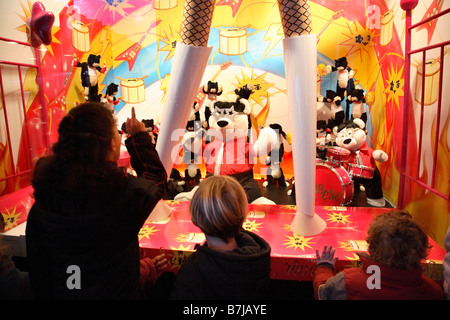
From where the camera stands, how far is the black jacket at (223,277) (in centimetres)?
68

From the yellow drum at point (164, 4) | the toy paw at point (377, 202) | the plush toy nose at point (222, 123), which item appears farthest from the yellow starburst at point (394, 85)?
the yellow drum at point (164, 4)

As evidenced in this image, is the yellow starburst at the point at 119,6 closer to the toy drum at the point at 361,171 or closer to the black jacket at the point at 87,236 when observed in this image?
the toy drum at the point at 361,171

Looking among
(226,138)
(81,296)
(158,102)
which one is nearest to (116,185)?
(81,296)

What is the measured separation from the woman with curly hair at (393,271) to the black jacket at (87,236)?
0.49 meters

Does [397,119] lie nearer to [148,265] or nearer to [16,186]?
[148,265]

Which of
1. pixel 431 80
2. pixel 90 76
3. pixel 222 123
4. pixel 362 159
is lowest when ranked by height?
pixel 362 159

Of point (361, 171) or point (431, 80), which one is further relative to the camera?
point (361, 171)

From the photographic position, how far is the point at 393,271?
2.39 ft

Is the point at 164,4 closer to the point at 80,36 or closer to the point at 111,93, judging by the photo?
the point at 80,36

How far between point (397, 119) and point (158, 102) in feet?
5.35

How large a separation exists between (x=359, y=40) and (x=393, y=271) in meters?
1.89

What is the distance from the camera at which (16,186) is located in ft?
5.41

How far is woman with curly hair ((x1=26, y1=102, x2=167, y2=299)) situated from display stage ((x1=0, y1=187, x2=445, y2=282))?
0.29 m

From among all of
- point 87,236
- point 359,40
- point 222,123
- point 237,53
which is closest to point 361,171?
point 222,123
